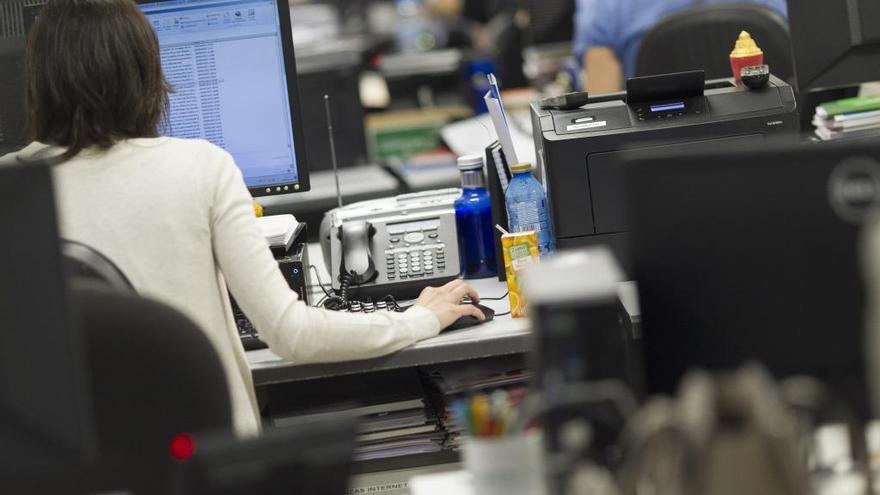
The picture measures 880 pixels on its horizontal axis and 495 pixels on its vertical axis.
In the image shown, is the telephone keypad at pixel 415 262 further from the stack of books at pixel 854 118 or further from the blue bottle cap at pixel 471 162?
the stack of books at pixel 854 118

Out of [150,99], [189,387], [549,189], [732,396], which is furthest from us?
[549,189]

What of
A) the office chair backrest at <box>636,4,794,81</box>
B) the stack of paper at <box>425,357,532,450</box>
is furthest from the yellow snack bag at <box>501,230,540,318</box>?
the office chair backrest at <box>636,4,794,81</box>

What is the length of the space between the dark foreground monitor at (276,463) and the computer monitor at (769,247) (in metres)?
0.37

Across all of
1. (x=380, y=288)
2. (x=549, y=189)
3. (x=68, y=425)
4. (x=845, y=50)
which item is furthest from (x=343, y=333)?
Answer: (x=845, y=50)

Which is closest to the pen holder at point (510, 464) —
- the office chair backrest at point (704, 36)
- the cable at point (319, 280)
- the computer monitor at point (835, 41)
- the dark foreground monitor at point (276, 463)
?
the dark foreground monitor at point (276, 463)

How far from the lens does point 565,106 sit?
7.88 feet

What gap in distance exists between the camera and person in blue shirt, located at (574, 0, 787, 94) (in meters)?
3.76

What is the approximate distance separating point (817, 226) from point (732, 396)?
0.83 feet

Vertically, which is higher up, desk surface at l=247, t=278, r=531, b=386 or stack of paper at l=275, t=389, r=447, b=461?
desk surface at l=247, t=278, r=531, b=386

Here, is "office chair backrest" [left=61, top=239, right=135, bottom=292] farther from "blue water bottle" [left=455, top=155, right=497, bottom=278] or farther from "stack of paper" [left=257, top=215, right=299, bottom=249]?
"blue water bottle" [left=455, top=155, right=497, bottom=278]

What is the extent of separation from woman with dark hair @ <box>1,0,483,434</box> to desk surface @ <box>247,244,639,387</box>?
85mm

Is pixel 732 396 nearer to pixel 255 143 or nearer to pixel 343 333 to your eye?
pixel 343 333

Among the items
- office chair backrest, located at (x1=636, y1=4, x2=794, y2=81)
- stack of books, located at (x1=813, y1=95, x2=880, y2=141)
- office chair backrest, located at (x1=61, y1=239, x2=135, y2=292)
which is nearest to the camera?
office chair backrest, located at (x1=61, y1=239, x2=135, y2=292)

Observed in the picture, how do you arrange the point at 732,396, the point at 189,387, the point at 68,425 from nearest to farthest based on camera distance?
the point at 732,396
the point at 68,425
the point at 189,387
